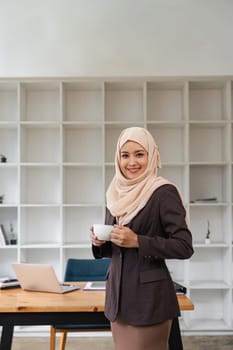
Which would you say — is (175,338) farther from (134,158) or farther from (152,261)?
(134,158)

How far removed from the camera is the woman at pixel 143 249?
1.37 metres

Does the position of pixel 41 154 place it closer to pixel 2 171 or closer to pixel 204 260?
pixel 2 171

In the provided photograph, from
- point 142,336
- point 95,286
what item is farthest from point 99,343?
point 142,336

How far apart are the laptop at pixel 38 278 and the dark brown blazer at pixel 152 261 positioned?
0.75 m

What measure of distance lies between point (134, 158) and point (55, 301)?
912 mm

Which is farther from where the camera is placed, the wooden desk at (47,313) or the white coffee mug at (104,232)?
the wooden desk at (47,313)

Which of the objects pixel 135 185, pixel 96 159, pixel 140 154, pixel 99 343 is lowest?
pixel 99 343

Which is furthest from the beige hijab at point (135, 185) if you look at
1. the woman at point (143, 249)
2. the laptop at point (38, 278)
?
the laptop at point (38, 278)

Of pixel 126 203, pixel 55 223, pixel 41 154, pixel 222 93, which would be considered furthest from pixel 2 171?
pixel 126 203

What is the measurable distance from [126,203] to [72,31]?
105 inches

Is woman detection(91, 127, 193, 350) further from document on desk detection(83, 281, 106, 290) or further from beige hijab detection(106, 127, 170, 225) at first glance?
document on desk detection(83, 281, 106, 290)

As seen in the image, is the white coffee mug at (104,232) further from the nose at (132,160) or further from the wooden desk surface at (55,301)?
the wooden desk surface at (55,301)

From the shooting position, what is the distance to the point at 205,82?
3750mm

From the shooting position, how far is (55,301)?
1.99 metres
